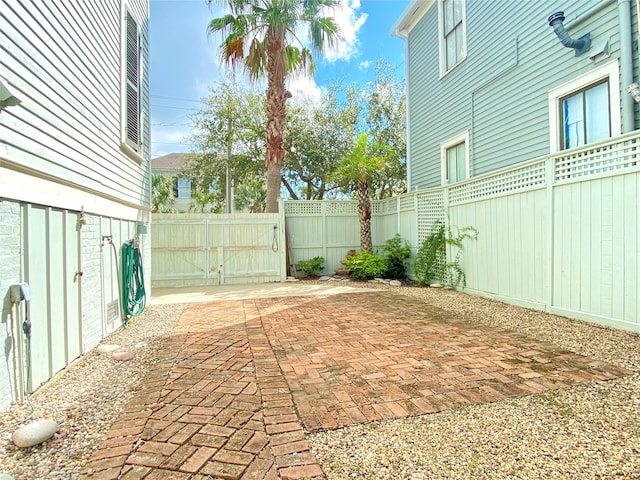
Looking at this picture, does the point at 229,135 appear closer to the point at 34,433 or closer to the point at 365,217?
the point at 365,217

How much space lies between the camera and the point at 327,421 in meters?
2.10

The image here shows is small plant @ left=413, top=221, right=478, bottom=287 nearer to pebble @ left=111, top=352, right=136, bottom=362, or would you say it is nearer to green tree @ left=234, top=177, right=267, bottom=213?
pebble @ left=111, top=352, right=136, bottom=362

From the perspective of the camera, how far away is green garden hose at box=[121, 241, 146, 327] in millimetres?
4793

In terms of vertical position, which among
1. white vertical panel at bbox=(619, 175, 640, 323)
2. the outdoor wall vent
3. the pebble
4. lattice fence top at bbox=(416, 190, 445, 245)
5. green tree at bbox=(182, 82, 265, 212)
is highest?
green tree at bbox=(182, 82, 265, 212)

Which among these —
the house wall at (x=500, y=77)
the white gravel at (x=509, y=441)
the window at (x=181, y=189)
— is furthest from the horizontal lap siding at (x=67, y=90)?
the window at (x=181, y=189)

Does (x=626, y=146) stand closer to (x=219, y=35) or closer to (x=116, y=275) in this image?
(x=116, y=275)

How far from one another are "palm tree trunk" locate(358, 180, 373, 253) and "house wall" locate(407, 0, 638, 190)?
4.96ft

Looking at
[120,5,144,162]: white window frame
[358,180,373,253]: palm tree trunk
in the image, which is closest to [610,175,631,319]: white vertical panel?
[358,180,373,253]: palm tree trunk

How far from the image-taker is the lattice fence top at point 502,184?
489cm

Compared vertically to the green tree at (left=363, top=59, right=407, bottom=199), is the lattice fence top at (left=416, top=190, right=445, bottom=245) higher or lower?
lower

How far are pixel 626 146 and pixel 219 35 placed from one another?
8.78 metres

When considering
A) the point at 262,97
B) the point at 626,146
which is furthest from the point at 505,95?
the point at 262,97

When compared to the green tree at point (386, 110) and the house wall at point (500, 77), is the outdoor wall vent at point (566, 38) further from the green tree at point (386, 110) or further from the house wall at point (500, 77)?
the green tree at point (386, 110)

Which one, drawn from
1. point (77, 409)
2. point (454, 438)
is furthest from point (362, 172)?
point (77, 409)
